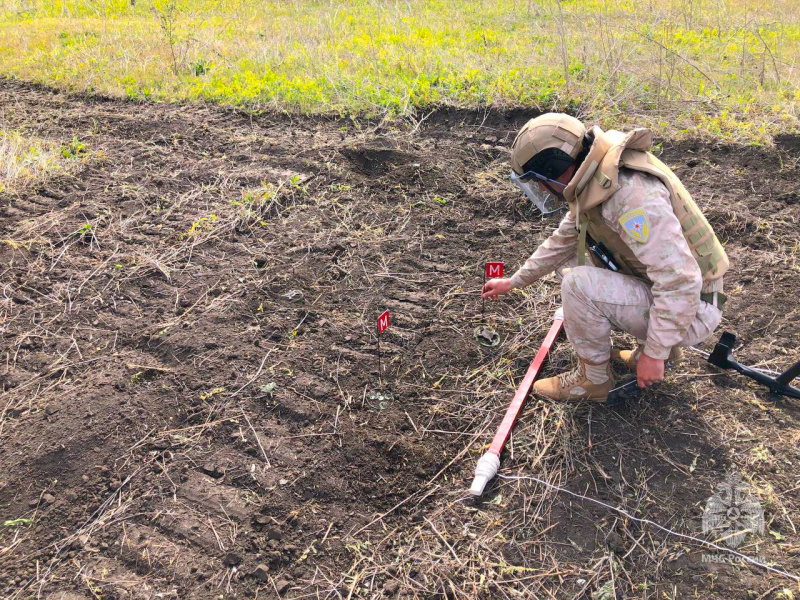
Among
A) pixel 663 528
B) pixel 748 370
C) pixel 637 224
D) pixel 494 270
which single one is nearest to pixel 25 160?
pixel 494 270

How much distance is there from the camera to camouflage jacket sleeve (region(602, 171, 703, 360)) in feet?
7.70

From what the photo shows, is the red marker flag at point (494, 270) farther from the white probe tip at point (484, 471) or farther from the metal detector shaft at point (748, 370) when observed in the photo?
the metal detector shaft at point (748, 370)

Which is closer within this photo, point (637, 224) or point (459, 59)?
point (637, 224)

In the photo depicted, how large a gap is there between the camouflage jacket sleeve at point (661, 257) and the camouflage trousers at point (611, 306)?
6.2 inches

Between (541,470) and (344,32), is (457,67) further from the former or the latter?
(541,470)

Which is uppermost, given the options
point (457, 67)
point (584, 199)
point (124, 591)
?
point (584, 199)

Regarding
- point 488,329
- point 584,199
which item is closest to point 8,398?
point 488,329

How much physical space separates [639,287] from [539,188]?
2.07 feet

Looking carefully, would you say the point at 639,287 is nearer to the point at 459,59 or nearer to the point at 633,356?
the point at 633,356

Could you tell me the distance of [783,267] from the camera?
3738 mm

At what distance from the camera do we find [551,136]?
2.40 metres

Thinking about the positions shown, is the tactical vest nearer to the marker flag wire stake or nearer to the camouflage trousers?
the camouflage trousers

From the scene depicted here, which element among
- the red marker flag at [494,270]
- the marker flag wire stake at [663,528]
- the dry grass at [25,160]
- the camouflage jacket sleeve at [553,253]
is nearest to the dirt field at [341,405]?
the marker flag wire stake at [663,528]

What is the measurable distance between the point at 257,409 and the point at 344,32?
6.94 meters
